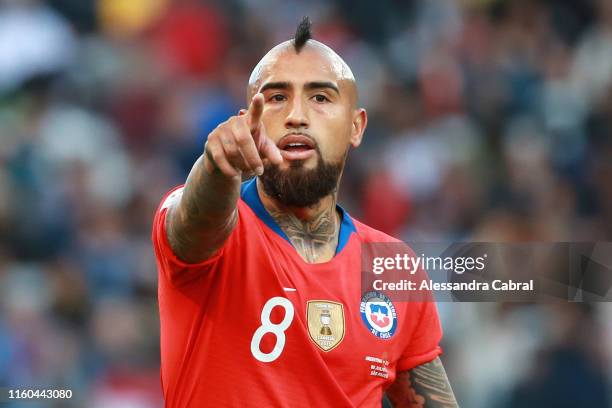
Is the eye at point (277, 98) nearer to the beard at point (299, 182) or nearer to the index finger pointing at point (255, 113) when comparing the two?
the beard at point (299, 182)

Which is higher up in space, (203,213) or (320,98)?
(320,98)

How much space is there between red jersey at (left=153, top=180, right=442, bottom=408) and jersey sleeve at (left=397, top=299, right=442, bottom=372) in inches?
8.8

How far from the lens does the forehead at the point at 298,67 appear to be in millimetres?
3600

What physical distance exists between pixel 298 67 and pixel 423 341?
1.13 meters

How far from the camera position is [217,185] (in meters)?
2.73

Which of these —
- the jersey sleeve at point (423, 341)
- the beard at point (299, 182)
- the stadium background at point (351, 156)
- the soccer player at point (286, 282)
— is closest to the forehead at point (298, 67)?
the soccer player at point (286, 282)

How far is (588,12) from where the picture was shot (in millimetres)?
8406

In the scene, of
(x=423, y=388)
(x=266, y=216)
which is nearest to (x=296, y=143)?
(x=266, y=216)

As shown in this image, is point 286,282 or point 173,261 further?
point 286,282

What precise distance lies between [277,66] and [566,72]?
4.99 m

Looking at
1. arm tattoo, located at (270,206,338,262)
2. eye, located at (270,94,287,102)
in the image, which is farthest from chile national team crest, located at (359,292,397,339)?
eye, located at (270,94,287,102)

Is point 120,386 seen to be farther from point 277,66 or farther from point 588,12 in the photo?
point 588,12

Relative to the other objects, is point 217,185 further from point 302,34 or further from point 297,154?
point 302,34

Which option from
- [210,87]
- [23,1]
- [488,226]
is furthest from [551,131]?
[23,1]
